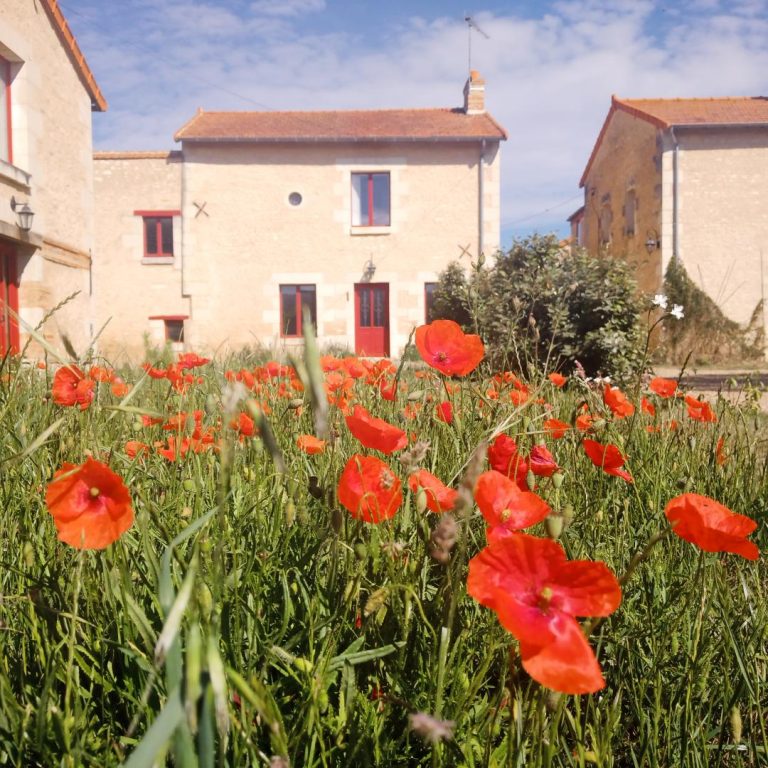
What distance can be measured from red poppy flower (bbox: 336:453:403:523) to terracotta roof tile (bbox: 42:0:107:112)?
37.4 ft

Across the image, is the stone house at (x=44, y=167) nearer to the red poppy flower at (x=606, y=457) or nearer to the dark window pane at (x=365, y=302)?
the dark window pane at (x=365, y=302)

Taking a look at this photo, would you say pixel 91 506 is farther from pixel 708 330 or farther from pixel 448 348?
pixel 708 330

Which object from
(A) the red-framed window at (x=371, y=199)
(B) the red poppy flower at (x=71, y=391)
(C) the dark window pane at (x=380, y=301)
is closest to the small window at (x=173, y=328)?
(C) the dark window pane at (x=380, y=301)

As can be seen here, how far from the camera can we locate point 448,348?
1328 mm

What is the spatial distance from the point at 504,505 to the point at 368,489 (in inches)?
7.5

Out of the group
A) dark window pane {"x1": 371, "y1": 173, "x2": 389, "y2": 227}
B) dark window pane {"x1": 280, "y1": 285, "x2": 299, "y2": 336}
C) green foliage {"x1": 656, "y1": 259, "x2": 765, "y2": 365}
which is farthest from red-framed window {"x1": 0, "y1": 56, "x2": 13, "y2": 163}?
green foliage {"x1": 656, "y1": 259, "x2": 765, "y2": 365}

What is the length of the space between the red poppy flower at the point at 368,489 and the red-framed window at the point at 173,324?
16292 mm

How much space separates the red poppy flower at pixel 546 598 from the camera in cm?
63

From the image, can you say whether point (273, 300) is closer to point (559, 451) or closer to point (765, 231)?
point (765, 231)

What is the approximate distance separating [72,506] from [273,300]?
1603 cm

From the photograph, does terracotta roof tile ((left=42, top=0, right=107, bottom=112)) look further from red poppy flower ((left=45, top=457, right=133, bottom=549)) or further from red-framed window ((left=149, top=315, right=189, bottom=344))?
red poppy flower ((left=45, top=457, right=133, bottom=549))

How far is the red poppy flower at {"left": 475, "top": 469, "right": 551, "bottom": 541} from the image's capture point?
851 mm

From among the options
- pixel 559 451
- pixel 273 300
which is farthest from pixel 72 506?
pixel 273 300

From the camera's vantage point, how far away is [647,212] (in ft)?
55.7
